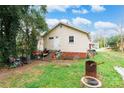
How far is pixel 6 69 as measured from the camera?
884 cm

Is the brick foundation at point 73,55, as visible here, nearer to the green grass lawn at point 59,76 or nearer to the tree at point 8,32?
the green grass lawn at point 59,76

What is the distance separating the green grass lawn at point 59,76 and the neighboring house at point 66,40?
23.7 inches

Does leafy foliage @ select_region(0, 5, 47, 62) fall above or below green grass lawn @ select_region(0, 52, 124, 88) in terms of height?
above

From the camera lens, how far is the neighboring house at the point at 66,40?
9508 millimetres

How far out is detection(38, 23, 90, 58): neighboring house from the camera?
9508 millimetres

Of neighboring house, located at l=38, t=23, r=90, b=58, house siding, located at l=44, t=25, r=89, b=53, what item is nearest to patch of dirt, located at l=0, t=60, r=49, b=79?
neighboring house, located at l=38, t=23, r=90, b=58

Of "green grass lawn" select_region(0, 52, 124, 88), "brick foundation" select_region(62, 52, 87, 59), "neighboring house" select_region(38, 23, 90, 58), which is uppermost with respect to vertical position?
"neighboring house" select_region(38, 23, 90, 58)

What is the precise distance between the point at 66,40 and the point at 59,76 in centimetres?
296

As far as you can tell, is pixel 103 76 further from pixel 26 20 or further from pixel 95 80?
pixel 26 20

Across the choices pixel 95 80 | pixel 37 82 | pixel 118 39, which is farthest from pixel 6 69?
pixel 118 39

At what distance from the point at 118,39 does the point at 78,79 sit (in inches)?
148

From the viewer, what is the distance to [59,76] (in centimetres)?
730

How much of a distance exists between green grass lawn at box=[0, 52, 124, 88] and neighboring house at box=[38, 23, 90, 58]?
60 centimetres

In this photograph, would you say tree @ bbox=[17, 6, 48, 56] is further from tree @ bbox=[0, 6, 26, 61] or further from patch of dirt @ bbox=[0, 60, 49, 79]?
patch of dirt @ bbox=[0, 60, 49, 79]
